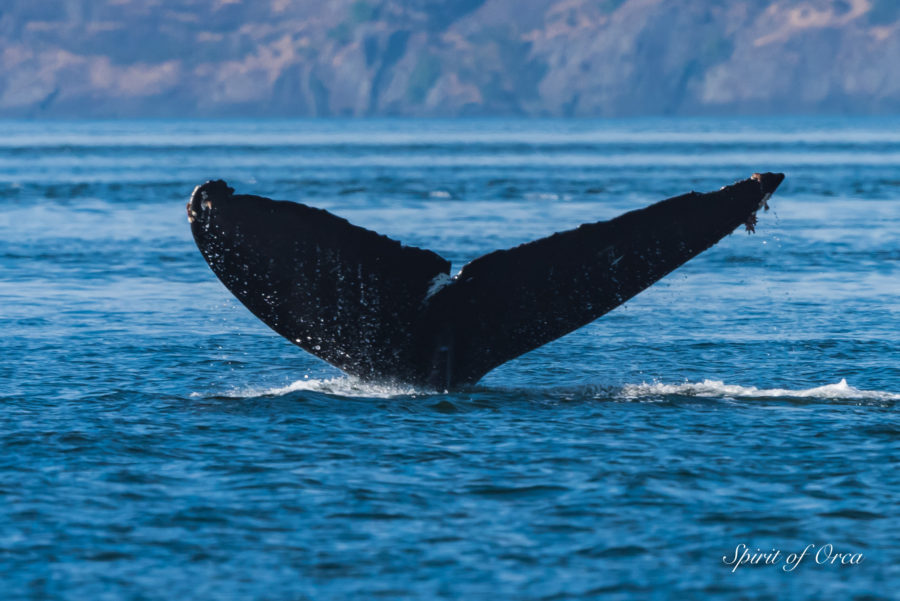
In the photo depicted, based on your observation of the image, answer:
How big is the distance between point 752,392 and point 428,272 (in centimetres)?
378

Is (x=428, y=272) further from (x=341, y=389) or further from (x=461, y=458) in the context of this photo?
(x=341, y=389)

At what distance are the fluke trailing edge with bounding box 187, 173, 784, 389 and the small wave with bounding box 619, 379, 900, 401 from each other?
2.37 m

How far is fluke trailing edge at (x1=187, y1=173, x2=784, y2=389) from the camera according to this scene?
842cm

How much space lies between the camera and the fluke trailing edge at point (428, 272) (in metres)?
8.42

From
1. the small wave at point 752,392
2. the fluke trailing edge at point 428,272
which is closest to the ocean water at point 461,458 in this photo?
the small wave at point 752,392

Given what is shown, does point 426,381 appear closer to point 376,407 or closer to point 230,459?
point 376,407

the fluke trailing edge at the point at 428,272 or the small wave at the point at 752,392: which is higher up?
the fluke trailing edge at the point at 428,272

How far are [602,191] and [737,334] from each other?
35.1 meters

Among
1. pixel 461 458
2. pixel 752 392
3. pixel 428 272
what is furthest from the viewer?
pixel 752 392

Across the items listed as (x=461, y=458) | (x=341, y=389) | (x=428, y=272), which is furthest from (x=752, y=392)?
(x=428, y=272)

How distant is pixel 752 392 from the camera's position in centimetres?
1131

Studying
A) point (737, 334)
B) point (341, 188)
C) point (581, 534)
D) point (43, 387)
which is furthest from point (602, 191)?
point (581, 534)

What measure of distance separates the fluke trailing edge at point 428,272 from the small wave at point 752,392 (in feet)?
7.78

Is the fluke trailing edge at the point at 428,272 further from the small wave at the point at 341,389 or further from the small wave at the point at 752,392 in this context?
the small wave at the point at 752,392
